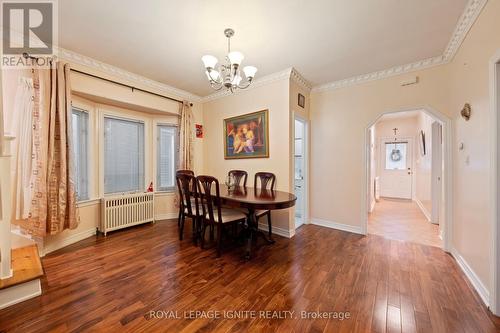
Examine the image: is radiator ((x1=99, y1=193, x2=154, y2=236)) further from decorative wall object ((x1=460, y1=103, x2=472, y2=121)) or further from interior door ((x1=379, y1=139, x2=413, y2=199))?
interior door ((x1=379, y1=139, x2=413, y2=199))

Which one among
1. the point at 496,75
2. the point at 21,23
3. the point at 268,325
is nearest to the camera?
the point at 268,325

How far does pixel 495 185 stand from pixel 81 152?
15.6 ft

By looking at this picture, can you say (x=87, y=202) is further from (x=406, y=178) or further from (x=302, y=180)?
(x=406, y=178)

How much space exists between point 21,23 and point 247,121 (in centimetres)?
288

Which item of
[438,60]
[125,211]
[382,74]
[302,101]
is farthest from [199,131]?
[438,60]

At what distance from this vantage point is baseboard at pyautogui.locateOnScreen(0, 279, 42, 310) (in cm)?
158

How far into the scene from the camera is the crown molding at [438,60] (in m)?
1.80

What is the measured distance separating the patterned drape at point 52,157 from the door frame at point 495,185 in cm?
427

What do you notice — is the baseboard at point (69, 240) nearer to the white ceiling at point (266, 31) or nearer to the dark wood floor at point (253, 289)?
the dark wood floor at point (253, 289)

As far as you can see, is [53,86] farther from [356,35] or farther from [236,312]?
[356,35]

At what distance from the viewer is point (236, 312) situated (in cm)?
156

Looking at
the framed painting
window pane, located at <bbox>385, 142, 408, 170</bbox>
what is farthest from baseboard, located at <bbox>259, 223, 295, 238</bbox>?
window pane, located at <bbox>385, 142, 408, 170</bbox>

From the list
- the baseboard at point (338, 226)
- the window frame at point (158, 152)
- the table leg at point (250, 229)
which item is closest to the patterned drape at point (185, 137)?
the window frame at point (158, 152)

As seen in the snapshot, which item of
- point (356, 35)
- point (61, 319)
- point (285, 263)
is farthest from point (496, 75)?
point (61, 319)
